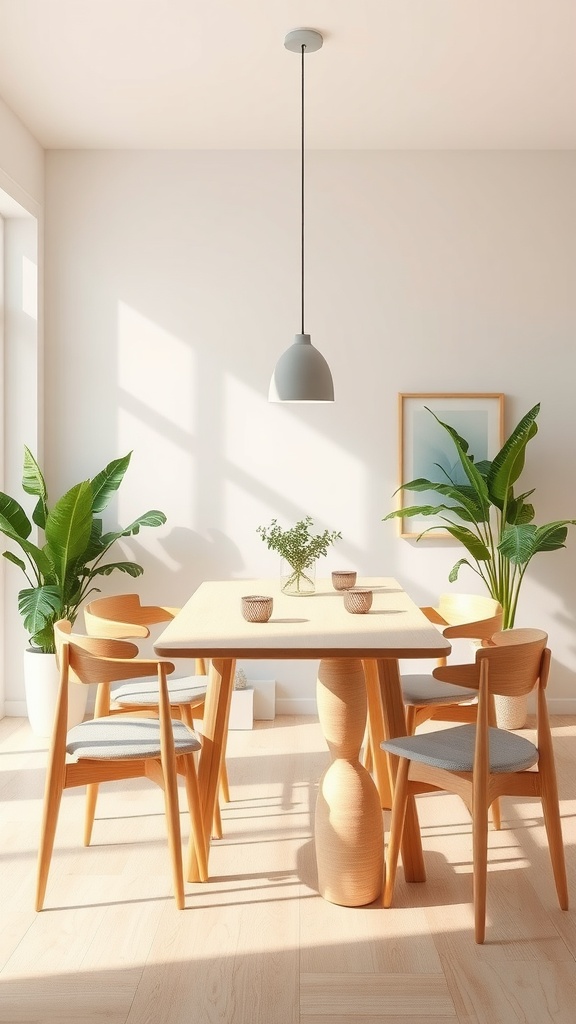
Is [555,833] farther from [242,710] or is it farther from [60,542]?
[60,542]

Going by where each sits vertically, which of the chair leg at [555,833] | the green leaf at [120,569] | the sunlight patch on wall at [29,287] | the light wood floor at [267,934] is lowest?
the light wood floor at [267,934]

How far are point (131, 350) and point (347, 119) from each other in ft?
5.41

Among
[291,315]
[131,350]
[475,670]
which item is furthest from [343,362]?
[475,670]

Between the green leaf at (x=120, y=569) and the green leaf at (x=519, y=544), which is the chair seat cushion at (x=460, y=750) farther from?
the green leaf at (x=120, y=569)

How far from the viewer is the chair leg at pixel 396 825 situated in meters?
2.72

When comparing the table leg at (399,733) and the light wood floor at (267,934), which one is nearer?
the light wood floor at (267,934)

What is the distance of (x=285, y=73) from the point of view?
13.4 ft

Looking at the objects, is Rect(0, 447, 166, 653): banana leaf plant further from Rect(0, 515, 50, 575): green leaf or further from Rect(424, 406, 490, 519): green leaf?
Rect(424, 406, 490, 519): green leaf

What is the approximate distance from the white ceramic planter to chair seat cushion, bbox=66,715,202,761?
5.44ft

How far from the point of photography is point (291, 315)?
16.8ft

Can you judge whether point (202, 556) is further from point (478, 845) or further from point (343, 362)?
point (478, 845)

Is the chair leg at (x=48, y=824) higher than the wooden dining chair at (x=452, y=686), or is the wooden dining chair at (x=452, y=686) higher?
the wooden dining chair at (x=452, y=686)

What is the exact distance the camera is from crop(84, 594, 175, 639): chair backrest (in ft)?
10.8

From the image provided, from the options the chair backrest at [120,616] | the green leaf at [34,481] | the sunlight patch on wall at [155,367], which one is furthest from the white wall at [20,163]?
the chair backrest at [120,616]
